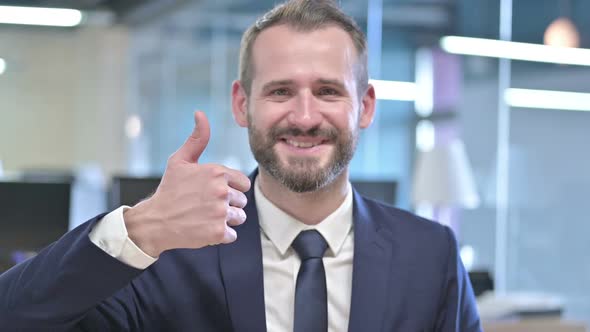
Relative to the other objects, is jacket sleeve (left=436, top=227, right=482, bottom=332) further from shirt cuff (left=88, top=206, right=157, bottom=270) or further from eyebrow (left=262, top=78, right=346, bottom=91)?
shirt cuff (left=88, top=206, right=157, bottom=270)

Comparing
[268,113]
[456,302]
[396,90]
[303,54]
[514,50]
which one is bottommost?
[456,302]

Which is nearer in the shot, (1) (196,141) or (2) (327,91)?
(1) (196,141)

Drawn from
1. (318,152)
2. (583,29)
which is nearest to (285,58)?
(318,152)

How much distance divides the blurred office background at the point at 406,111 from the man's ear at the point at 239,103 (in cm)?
32

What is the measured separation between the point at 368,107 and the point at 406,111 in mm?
4796

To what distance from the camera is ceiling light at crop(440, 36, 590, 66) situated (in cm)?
462

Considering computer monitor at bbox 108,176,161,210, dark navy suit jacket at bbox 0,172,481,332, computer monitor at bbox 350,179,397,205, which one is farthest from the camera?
computer monitor at bbox 350,179,397,205

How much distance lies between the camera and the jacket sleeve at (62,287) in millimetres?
1208

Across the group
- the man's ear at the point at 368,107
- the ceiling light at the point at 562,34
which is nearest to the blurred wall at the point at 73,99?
the ceiling light at the point at 562,34

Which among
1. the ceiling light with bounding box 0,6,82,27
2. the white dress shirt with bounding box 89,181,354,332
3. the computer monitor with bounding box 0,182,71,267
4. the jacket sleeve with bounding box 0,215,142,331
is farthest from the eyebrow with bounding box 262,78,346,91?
the ceiling light with bounding box 0,6,82,27

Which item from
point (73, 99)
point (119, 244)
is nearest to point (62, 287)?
point (119, 244)

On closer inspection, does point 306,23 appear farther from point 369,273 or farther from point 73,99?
point 73,99

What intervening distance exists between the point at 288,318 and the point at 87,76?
932cm

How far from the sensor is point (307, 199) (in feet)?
5.27
